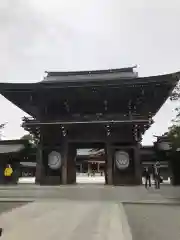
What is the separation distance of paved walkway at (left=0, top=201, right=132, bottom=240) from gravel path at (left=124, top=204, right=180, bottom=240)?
322mm

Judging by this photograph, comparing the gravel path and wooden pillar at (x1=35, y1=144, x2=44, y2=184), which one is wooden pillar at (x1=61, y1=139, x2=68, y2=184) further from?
the gravel path

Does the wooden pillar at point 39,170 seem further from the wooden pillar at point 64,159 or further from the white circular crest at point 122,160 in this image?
the white circular crest at point 122,160

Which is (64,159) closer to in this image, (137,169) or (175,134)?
(137,169)

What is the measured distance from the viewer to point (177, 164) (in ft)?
110

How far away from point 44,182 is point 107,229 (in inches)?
984

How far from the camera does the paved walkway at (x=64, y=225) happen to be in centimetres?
817

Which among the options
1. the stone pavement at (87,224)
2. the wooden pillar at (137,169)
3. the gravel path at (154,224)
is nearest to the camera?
the stone pavement at (87,224)

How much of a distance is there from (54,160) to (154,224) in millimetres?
24356

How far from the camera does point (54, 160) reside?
34.1 metres

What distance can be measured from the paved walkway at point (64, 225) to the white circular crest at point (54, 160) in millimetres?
20629

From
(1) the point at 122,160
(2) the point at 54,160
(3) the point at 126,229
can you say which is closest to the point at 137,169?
(1) the point at 122,160

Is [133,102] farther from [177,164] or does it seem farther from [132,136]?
[177,164]

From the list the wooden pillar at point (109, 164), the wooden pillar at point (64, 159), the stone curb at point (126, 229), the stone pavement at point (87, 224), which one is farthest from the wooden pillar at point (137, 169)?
the stone curb at point (126, 229)

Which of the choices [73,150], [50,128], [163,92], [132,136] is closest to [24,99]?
[50,128]
